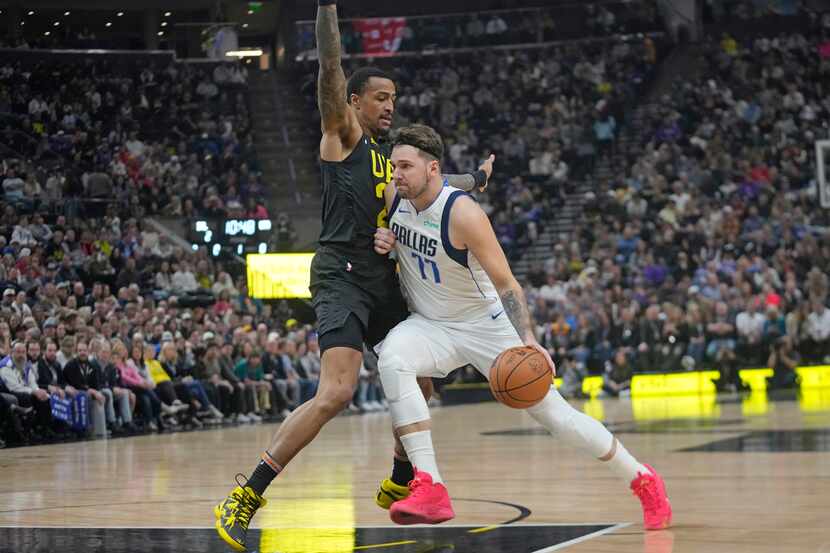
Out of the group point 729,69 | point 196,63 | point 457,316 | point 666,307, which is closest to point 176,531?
point 457,316

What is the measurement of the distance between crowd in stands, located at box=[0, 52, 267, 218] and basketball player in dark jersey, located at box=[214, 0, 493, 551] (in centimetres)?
1442

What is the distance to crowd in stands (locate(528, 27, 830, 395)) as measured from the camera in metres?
21.4

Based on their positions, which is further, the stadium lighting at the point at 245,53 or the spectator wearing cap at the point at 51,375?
the stadium lighting at the point at 245,53

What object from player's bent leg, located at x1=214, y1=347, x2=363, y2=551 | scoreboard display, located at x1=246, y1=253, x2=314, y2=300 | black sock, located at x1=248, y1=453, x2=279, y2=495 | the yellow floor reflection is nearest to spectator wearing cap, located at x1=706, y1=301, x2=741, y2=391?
scoreboard display, located at x1=246, y1=253, x2=314, y2=300

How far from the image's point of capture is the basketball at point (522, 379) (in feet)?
16.9

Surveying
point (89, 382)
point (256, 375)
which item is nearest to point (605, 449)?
point (89, 382)

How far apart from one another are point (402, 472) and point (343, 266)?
104 centimetres

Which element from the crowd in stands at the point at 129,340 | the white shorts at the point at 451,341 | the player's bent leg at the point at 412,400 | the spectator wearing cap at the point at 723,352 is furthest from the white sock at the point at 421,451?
the spectator wearing cap at the point at 723,352

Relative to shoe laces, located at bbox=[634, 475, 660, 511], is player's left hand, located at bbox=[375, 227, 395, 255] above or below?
above

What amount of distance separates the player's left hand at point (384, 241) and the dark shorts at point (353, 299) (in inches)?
4.6

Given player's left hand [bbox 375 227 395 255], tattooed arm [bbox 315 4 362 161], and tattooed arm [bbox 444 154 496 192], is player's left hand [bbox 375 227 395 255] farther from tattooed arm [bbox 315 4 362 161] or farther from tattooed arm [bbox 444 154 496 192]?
tattooed arm [bbox 444 154 496 192]

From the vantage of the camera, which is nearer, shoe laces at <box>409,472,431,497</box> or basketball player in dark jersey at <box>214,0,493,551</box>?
shoe laces at <box>409,472,431,497</box>

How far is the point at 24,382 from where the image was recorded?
1323cm

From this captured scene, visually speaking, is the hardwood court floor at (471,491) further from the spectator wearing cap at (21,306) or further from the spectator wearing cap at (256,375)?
the spectator wearing cap at (256,375)
